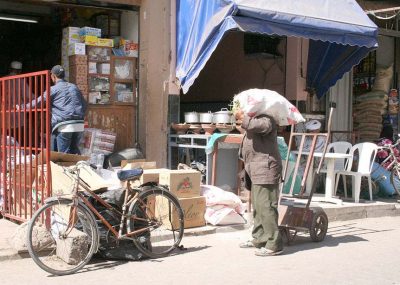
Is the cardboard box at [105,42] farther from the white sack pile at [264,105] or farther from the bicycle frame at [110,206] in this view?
the bicycle frame at [110,206]

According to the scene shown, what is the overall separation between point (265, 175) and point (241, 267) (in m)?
1.07

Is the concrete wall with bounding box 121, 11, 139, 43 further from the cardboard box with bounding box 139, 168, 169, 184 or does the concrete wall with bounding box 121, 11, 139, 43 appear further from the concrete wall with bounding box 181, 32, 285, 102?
the concrete wall with bounding box 181, 32, 285, 102

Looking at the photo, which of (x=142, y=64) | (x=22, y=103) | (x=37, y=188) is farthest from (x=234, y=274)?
(x=142, y=64)

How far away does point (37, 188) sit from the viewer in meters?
6.41

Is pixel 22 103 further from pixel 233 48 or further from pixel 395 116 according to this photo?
pixel 395 116

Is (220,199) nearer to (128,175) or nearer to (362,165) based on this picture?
(128,175)

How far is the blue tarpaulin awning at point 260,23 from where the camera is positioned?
323 inches

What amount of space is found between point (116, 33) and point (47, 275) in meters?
5.28

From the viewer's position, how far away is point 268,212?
20.7 feet

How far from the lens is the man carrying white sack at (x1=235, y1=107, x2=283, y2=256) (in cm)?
627

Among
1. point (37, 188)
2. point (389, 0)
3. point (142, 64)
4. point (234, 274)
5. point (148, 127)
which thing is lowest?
point (234, 274)

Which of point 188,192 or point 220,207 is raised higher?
point 188,192

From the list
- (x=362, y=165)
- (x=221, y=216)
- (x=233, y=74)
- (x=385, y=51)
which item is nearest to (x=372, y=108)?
(x=385, y=51)

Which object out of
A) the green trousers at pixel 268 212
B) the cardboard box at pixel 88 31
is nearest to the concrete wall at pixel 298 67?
the cardboard box at pixel 88 31
